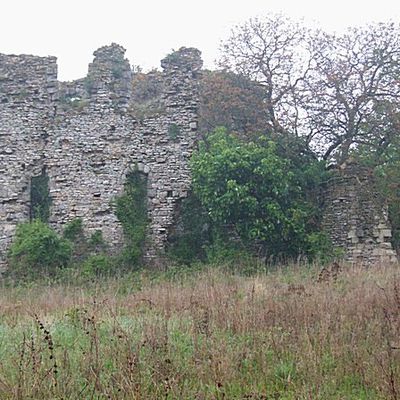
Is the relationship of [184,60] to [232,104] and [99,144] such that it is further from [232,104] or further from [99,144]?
[99,144]

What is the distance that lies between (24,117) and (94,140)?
6.62 feet

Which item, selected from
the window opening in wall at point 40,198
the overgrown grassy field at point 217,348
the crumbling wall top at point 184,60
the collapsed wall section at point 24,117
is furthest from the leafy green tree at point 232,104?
the overgrown grassy field at point 217,348

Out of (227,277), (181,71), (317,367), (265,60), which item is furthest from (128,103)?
(317,367)

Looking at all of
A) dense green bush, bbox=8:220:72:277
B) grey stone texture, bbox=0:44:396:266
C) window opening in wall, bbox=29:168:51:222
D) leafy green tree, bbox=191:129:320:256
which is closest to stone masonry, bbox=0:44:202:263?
grey stone texture, bbox=0:44:396:266

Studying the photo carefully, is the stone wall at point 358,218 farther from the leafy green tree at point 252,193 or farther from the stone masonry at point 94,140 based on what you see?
the stone masonry at point 94,140

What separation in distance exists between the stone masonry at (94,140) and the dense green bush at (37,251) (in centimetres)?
87

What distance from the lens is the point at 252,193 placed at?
16266 mm

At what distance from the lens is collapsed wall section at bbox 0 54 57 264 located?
18.2 m

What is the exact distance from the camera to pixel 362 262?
1673cm

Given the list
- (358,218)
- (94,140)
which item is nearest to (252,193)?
(358,218)

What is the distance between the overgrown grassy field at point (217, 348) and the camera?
5.52 metres

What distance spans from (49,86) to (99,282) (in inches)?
253

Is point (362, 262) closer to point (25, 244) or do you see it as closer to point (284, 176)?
point (284, 176)

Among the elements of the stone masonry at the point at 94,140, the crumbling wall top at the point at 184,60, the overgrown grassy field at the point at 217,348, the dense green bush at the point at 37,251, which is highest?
the crumbling wall top at the point at 184,60
